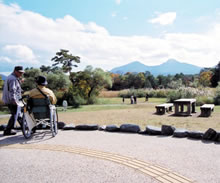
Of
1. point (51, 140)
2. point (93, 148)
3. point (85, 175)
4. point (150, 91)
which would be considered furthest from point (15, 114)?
point (150, 91)

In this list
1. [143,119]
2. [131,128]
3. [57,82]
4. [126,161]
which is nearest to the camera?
[126,161]

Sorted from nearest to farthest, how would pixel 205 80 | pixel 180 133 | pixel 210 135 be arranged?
pixel 210 135 < pixel 180 133 < pixel 205 80

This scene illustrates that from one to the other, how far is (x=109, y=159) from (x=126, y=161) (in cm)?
31

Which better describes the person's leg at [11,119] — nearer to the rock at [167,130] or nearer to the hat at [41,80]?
the hat at [41,80]

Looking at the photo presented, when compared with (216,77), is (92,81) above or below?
below

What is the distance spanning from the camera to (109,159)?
3.75m

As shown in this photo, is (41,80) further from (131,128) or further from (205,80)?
(205,80)

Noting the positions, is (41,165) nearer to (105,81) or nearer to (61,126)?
(61,126)

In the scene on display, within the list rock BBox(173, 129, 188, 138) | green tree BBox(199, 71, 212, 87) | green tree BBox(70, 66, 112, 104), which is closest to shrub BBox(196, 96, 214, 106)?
green tree BBox(70, 66, 112, 104)

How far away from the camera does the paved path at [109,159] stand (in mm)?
3032

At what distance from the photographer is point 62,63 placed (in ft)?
105

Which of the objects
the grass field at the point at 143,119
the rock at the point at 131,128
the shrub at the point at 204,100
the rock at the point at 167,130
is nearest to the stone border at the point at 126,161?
the rock at the point at 131,128

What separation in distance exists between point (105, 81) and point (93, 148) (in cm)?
1990

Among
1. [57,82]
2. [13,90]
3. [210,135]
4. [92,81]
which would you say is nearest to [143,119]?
[210,135]
